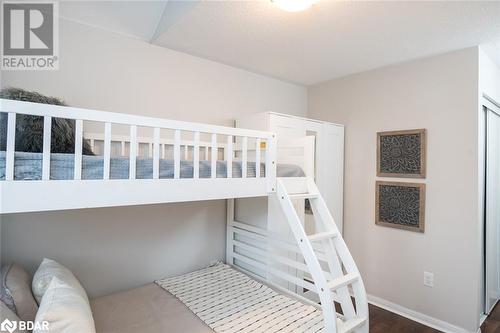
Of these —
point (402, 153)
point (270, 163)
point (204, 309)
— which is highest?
point (402, 153)

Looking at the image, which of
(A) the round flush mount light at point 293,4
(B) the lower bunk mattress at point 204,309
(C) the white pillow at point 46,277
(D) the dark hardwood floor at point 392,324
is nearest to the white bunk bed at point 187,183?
(B) the lower bunk mattress at point 204,309

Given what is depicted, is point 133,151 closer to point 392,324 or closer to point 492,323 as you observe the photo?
point 392,324

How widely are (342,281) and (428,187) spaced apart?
1.45 meters

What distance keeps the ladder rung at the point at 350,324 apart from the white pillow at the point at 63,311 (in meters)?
1.25

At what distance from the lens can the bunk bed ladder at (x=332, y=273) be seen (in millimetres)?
1458

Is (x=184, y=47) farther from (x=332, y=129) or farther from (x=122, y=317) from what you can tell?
(x=122, y=317)

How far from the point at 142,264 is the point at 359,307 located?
166 centimetres

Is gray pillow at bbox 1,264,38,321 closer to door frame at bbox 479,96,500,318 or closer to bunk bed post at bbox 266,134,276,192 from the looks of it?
bunk bed post at bbox 266,134,276,192

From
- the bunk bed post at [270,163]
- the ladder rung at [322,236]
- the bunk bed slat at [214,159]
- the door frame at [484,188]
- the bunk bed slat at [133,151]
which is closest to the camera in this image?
the bunk bed slat at [133,151]

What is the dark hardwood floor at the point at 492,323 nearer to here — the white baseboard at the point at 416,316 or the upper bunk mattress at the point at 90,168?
the white baseboard at the point at 416,316

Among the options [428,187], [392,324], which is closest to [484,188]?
[428,187]

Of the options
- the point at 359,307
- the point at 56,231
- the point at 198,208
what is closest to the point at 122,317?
the point at 56,231

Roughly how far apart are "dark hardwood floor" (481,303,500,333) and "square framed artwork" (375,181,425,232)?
0.93m

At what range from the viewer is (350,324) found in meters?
1.54
